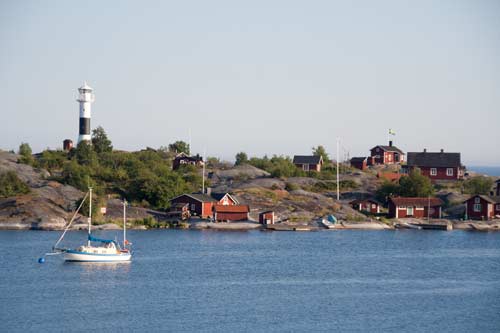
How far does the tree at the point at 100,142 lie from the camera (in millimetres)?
120062

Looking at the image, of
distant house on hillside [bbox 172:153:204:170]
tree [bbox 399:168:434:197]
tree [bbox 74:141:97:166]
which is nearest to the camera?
tree [bbox 399:168:434:197]

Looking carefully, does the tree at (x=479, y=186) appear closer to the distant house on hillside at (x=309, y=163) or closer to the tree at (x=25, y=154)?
the distant house on hillside at (x=309, y=163)

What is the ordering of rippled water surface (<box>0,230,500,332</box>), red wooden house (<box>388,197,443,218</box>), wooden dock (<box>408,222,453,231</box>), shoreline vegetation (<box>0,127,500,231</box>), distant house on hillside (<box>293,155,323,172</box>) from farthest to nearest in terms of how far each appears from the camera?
distant house on hillside (<box>293,155,323,172</box>) < red wooden house (<box>388,197,443,218</box>) < wooden dock (<box>408,222,453,231</box>) < shoreline vegetation (<box>0,127,500,231</box>) < rippled water surface (<box>0,230,500,332</box>)

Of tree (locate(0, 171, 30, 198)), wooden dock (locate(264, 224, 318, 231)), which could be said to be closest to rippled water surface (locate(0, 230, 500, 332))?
wooden dock (locate(264, 224, 318, 231))

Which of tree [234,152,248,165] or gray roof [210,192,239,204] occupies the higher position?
tree [234,152,248,165]

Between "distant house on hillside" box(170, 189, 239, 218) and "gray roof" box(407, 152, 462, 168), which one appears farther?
"gray roof" box(407, 152, 462, 168)

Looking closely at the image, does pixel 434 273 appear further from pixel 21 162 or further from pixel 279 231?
pixel 21 162

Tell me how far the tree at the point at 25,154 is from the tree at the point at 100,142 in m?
8.74

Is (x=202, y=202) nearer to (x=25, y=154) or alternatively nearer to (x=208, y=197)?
(x=208, y=197)

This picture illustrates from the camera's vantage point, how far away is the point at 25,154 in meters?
118

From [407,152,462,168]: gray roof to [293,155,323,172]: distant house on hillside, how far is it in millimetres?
12643

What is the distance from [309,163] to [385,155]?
13083mm

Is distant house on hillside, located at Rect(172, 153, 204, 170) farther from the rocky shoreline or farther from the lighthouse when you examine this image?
the rocky shoreline

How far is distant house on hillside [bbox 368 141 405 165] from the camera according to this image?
435ft
